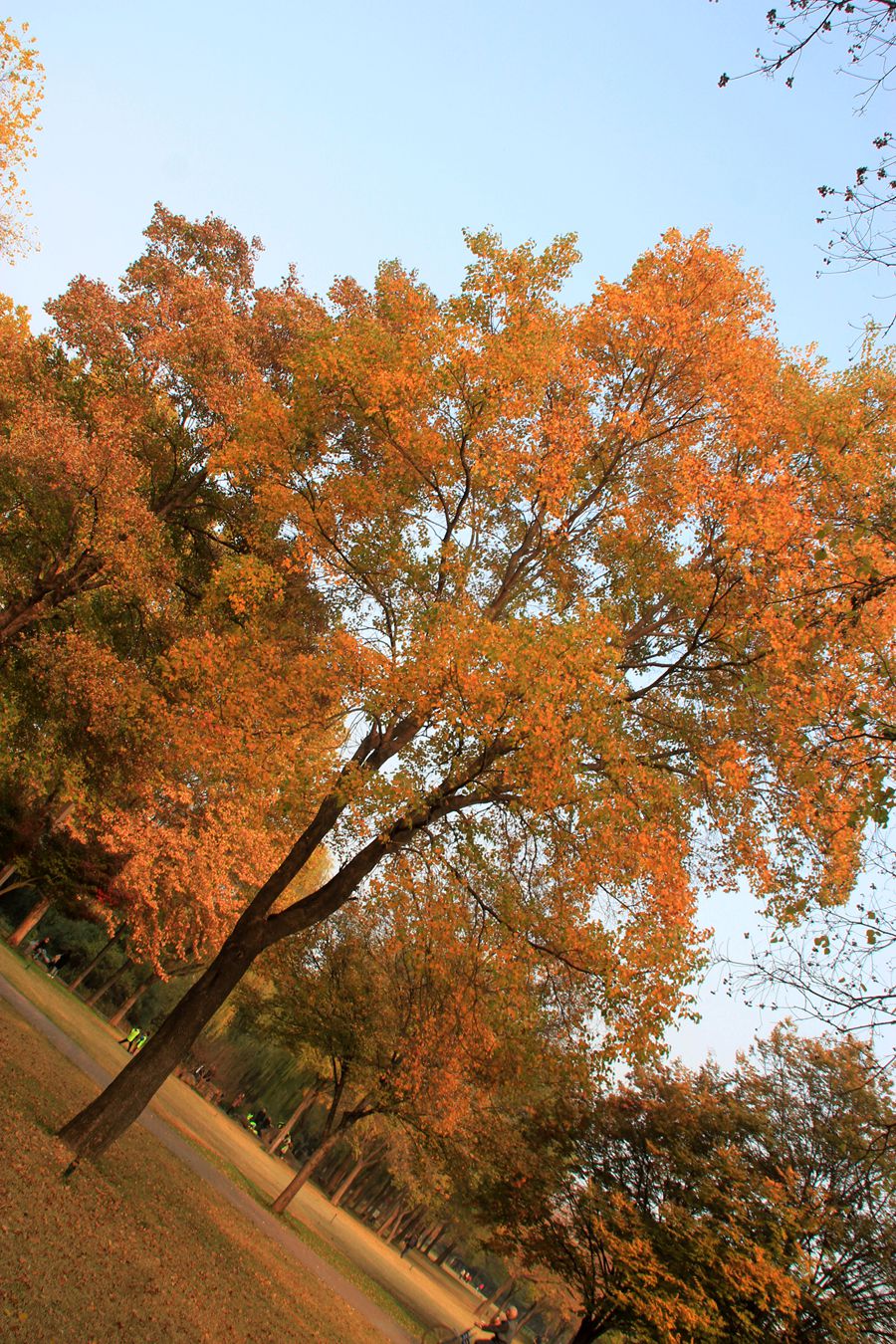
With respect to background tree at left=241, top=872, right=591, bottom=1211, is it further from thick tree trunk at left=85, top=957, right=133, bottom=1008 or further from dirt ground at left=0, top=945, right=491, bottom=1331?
thick tree trunk at left=85, top=957, right=133, bottom=1008

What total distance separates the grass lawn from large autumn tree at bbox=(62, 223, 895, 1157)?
3.80ft

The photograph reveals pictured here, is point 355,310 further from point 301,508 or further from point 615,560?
point 615,560

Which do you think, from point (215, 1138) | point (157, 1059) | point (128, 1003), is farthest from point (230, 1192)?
point (128, 1003)

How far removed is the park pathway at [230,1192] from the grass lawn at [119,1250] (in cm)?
199

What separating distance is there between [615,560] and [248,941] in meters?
7.75

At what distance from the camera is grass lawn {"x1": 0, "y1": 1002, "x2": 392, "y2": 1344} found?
274 inches

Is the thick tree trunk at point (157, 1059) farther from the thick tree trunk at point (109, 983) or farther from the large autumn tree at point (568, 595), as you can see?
the thick tree trunk at point (109, 983)

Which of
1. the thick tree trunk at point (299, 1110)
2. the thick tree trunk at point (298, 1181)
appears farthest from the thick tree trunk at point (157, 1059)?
the thick tree trunk at point (299, 1110)

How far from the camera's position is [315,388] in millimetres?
12797

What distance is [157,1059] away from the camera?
35.6 feet

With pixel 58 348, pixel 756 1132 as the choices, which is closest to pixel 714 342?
pixel 756 1132

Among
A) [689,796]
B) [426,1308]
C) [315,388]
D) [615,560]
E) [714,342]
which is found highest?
[714,342]

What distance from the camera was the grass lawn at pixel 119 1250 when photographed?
6.95 meters

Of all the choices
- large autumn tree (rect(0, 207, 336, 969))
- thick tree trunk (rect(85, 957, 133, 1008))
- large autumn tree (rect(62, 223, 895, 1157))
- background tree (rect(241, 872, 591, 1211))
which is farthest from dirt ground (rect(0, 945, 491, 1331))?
large autumn tree (rect(62, 223, 895, 1157))
